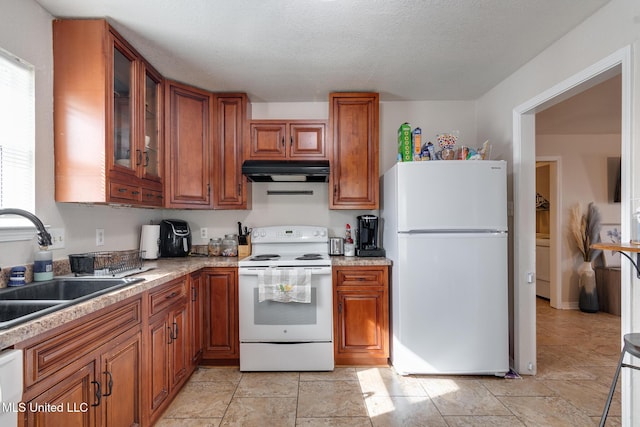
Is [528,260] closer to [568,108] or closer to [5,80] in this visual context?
[568,108]

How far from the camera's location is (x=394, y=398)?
2.17 m

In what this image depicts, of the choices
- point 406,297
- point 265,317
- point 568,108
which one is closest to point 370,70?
point 406,297

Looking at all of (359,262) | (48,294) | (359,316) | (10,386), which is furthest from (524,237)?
(48,294)

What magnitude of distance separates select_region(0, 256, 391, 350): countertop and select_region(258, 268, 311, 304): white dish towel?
0.96 feet

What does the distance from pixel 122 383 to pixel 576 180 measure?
545 centimetres

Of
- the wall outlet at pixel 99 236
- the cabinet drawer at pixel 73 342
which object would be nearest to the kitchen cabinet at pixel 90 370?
the cabinet drawer at pixel 73 342

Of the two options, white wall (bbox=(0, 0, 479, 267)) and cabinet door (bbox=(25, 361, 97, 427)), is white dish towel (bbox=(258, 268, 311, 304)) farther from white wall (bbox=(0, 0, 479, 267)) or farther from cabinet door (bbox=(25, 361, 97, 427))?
cabinet door (bbox=(25, 361, 97, 427))

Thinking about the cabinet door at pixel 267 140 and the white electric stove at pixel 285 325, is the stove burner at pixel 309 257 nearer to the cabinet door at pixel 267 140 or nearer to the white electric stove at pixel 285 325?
the white electric stove at pixel 285 325

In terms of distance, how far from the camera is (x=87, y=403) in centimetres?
129

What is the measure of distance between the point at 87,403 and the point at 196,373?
4.34 ft

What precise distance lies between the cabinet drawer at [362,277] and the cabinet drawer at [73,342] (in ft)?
4.99

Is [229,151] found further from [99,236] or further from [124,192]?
[99,236]

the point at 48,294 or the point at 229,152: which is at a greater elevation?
the point at 229,152

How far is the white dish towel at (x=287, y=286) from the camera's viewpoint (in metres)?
2.45
